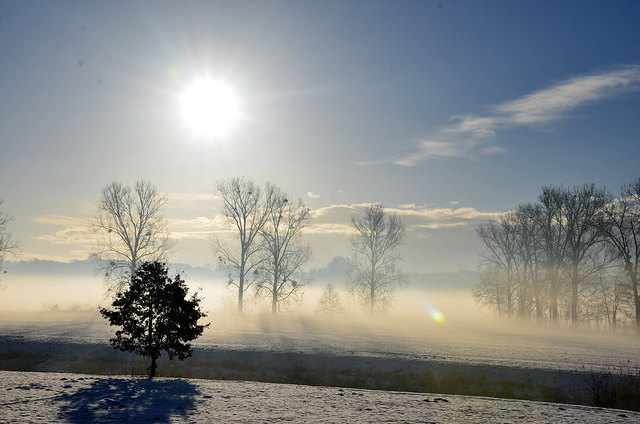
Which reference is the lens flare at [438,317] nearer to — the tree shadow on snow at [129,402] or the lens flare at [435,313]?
the lens flare at [435,313]

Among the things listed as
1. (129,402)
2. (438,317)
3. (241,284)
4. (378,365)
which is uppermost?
(241,284)

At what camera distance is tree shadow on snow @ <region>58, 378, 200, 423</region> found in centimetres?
1137

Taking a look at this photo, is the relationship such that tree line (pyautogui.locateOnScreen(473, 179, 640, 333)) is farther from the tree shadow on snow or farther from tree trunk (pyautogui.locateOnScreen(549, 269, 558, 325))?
the tree shadow on snow

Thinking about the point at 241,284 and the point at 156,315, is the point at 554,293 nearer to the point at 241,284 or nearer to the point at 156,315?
the point at 241,284

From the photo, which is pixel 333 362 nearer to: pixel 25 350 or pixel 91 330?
pixel 25 350

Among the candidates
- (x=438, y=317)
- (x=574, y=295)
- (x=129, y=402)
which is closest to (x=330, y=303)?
(x=438, y=317)

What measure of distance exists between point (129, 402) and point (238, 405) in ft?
10.4

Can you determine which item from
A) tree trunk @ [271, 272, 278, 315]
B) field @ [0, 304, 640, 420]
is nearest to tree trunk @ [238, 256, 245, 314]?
tree trunk @ [271, 272, 278, 315]

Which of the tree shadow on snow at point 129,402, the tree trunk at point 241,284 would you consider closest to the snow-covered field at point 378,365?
the tree shadow on snow at point 129,402

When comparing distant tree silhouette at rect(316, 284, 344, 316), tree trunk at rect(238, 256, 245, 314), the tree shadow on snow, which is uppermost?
tree trunk at rect(238, 256, 245, 314)

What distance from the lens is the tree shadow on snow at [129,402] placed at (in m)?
11.4

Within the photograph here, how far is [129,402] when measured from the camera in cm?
1299

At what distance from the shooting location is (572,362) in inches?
908

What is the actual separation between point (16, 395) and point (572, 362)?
80.5ft
